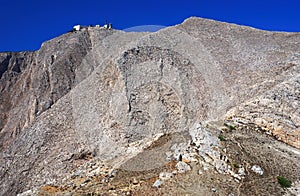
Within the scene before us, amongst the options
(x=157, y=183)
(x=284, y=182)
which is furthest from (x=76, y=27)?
(x=284, y=182)

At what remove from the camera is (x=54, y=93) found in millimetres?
37844

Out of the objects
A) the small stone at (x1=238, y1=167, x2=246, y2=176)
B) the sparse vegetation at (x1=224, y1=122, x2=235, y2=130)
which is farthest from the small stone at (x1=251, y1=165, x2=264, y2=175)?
the sparse vegetation at (x1=224, y1=122, x2=235, y2=130)

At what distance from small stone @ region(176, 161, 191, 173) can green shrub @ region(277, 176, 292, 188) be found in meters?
4.03

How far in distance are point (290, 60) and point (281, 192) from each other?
15.9m

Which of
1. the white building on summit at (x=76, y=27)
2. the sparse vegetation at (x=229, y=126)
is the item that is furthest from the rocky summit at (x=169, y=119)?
the white building on summit at (x=76, y=27)

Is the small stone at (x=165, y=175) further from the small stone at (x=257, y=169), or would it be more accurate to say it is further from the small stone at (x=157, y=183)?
the small stone at (x=257, y=169)

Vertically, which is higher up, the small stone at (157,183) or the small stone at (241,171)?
A: the small stone at (157,183)

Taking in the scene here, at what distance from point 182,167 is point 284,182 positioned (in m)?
4.51

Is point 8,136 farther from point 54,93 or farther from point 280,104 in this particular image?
point 280,104

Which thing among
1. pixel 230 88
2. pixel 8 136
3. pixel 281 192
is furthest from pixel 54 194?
pixel 8 136

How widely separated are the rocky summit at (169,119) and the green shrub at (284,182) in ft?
0.17

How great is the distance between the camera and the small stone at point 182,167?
43.8 feet

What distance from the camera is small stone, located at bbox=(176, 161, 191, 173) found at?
13352mm

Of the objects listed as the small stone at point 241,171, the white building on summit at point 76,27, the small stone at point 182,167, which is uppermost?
the white building on summit at point 76,27
